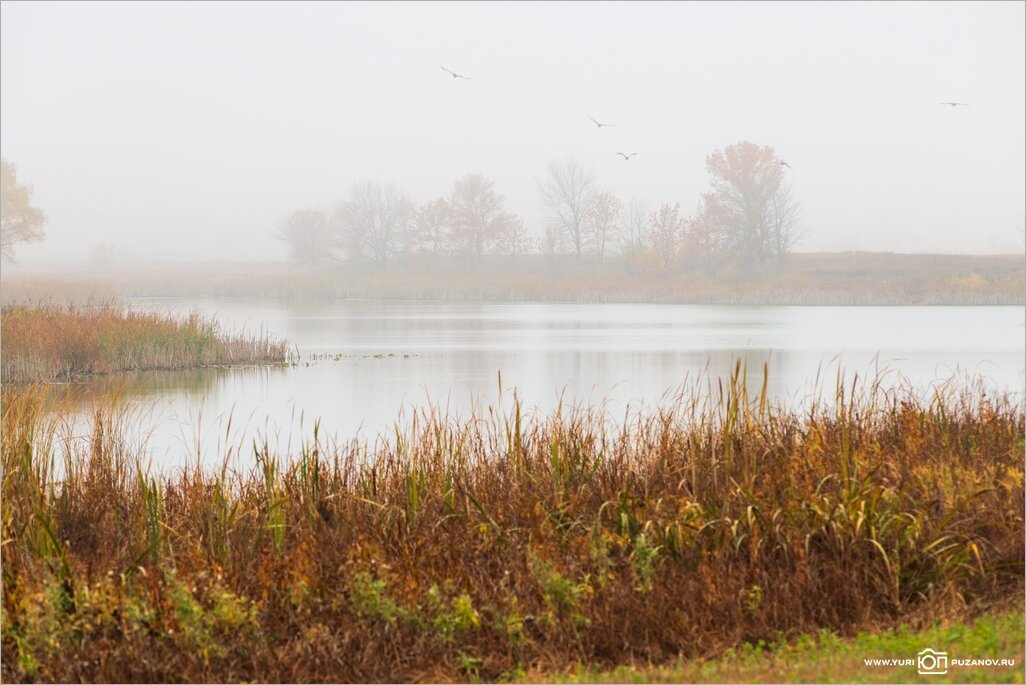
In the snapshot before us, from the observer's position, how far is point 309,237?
4144 inches

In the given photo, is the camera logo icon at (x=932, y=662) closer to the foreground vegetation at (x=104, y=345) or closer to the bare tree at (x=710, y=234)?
the foreground vegetation at (x=104, y=345)

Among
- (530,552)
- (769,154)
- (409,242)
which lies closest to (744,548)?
(530,552)

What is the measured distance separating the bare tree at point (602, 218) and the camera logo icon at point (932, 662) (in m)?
69.1

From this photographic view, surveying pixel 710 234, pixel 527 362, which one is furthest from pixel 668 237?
pixel 527 362

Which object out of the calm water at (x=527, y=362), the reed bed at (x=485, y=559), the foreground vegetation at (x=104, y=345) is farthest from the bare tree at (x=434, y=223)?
the reed bed at (x=485, y=559)

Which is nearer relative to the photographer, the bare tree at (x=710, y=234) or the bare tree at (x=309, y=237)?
the bare tree at (x=710, y=234)

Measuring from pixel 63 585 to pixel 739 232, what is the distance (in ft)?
178

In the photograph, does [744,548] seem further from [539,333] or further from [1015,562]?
[539,333]

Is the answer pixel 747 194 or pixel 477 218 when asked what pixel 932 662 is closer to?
pixel 747 194

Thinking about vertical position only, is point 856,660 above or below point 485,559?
below

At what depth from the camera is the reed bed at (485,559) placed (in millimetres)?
5582

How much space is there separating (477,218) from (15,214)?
31.1 meters

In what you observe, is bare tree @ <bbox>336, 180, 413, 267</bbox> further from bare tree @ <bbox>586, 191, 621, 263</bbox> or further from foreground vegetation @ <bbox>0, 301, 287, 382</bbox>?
foreground vegetation @ <bbox>0, 301, 287, 382</bbox>

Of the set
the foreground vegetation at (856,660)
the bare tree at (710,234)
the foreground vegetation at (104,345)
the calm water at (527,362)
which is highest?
the bare tree at (710,234)
